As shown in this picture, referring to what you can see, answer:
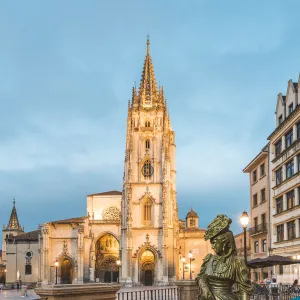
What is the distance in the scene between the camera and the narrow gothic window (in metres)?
76.8

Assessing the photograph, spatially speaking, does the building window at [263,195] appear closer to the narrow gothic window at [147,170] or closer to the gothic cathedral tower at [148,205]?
the gothic cathedral tower at [148,205]

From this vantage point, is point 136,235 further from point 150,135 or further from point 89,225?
point 150,135

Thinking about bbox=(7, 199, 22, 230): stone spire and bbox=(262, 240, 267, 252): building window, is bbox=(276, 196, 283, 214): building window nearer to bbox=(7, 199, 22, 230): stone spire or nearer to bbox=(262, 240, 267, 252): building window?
bbox=(262, 240, 267, 252): building window

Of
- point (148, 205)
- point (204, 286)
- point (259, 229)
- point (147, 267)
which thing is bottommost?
point (147, 267)

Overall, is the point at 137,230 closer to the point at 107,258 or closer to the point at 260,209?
the point at 107,258

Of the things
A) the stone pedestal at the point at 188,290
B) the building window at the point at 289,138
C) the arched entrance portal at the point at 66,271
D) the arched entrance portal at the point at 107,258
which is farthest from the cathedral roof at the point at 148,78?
the stone pedestal at the point at 188,290

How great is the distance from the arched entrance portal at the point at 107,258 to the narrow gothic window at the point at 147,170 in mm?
11255

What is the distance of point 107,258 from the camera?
80750 millimetres

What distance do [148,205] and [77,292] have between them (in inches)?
2478

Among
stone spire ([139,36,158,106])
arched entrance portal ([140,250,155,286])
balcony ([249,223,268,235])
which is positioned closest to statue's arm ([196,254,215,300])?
balcony ([249,223,268,235])

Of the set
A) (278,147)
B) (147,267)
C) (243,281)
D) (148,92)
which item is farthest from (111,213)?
(243,281)

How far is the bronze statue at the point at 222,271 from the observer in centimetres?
612

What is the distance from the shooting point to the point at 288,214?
40.0m

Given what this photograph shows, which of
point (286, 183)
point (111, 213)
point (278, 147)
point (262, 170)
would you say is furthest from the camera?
point (111, 213)
